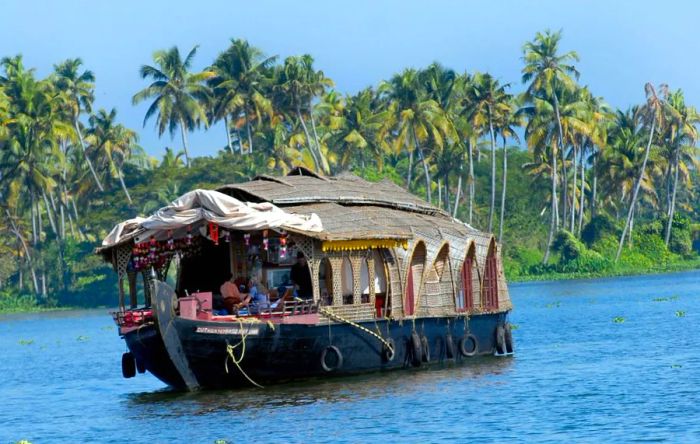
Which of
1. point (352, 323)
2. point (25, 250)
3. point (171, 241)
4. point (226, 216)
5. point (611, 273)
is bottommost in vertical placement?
point (352, 323)

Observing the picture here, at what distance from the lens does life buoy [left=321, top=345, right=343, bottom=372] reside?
24156 mm

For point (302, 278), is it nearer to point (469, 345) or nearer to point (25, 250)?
point (469, 345)

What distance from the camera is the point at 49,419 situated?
2416cm

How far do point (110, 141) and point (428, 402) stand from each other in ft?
194

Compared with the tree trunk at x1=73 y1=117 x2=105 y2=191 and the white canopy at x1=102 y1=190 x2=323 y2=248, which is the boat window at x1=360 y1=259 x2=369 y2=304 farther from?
the tree trunk at x1=73 y1=117 x2=105 y2=191

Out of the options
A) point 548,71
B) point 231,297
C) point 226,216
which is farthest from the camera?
point 548,71

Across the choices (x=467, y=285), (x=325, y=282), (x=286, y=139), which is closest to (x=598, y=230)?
(x=286, y=139)

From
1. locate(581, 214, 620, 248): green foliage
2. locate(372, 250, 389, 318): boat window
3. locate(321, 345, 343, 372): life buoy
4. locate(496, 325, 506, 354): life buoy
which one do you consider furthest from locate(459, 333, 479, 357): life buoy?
locate(581, 214, 620, 248): green foliage

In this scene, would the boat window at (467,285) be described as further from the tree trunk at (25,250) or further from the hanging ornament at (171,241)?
the tree trunk at (25,250)

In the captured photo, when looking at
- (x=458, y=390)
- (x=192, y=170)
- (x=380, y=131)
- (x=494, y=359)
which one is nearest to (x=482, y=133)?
(x=380, y=131)

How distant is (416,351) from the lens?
2611cm

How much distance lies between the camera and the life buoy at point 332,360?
24156 mm

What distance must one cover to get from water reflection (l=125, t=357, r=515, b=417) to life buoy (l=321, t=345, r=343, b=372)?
33 cm

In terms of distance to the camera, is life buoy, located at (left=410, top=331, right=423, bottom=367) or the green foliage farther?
the green foliage
